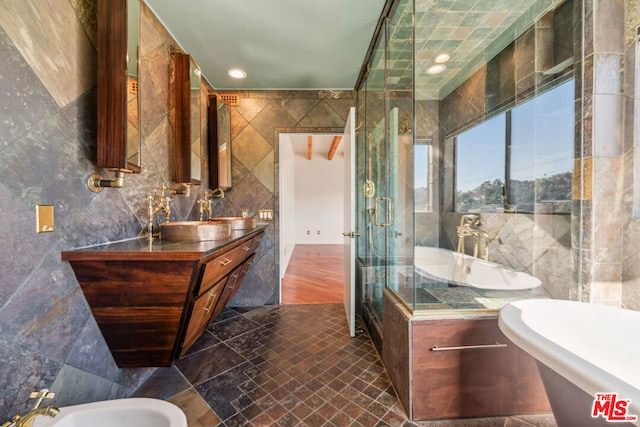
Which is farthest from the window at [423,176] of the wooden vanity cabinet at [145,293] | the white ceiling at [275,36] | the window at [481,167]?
the wooden vanity cabinet at [145,293]

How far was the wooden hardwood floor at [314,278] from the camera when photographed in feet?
9.76

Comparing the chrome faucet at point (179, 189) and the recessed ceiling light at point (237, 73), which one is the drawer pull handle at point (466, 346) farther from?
the recessed ceiling light at point (237, 73)

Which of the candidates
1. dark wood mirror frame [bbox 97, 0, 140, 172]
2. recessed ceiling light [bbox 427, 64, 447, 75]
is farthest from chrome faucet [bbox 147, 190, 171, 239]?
recessed ceiling light [bbox 427, 64, 447, 75]

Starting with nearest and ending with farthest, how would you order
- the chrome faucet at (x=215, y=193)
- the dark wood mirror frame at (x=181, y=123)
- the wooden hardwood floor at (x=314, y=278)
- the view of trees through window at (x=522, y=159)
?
the view of trees through window at (x=522, y=159) < the dark wood mirror frame at (x=181, y=123) < the chrome faucet at (x=215, y=193) < the wooden hardwood floor at (x=314, y=278)

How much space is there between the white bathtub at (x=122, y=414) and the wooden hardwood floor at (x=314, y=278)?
6.80 feet

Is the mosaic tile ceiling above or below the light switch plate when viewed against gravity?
above

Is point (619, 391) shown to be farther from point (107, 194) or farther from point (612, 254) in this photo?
point (107, 194)

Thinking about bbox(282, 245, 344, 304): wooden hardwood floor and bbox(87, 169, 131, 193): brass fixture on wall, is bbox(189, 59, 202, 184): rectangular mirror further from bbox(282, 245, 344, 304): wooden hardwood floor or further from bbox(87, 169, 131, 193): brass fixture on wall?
bbox(282, 245, 344, 304): wooden hardwood floor

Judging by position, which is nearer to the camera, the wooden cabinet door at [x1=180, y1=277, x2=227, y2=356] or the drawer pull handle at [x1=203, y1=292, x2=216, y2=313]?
the wooden cabinet door at [x1=180, y1=277, x2=227, y2=356]

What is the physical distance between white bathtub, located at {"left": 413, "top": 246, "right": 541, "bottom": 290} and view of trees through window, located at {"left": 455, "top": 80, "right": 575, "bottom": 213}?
47cm

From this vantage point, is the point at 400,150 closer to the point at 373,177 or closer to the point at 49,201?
the point at 373,177

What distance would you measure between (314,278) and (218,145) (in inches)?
91.9

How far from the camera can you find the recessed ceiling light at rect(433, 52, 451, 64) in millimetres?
2004

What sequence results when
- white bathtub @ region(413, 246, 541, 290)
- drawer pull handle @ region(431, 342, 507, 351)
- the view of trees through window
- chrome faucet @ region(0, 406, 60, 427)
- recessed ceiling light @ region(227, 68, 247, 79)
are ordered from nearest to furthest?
chrome faucet @ region(0, 406, 60, 427), drawer pull handle @ region(431, 342, 507, 351), the view of trees through window, white bathtub @ region(413, 246, 541, 290), recessed ceiling light @ region(227, 68, 247, 79)
